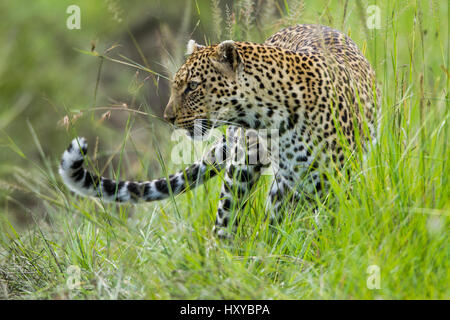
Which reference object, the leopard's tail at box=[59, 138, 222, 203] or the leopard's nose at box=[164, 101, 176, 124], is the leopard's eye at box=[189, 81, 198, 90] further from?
the leopard's tail at box=[59, 138, 222, 203]

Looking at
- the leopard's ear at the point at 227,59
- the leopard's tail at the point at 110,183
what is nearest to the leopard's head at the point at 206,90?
the leopard's ear at the point at 227,59

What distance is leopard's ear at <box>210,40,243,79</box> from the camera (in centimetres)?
431

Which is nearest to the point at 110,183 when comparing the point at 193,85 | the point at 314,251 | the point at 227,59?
the point at 193,85

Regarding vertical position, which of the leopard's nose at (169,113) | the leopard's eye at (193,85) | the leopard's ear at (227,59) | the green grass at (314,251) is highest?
the leopard's ear at (227,59)

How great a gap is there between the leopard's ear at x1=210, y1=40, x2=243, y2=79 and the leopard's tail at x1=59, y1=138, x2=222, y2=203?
63 cm

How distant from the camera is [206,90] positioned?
4449 millimetres

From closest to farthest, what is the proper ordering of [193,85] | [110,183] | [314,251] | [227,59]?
[314,251]
[227,59]
[193,85]
[110,183]

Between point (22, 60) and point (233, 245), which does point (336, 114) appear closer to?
point (233, 245)

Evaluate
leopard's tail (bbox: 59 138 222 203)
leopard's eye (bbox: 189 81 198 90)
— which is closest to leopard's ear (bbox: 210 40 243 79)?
leopard's eye (bbox: 189 81 198 90)

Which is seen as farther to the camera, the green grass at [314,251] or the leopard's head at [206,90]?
the leopard's head at [206,90]

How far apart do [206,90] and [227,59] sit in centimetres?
26

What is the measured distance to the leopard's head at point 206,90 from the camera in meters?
4.36

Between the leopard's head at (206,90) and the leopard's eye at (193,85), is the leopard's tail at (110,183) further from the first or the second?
the leopard's eye at (193,85)

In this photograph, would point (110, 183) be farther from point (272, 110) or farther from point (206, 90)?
point (272, 110)
